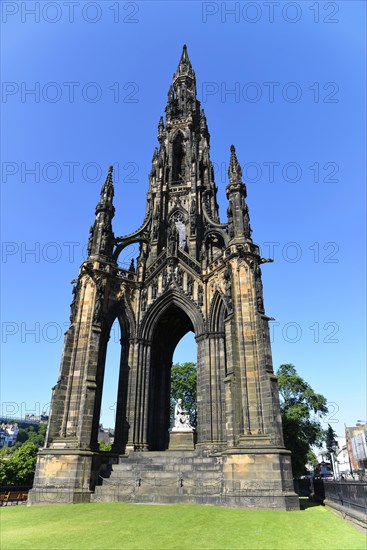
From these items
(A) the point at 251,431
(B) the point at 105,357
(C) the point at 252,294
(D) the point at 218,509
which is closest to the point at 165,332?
(B) the point at 105,357

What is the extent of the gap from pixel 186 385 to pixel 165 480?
78.2 ft

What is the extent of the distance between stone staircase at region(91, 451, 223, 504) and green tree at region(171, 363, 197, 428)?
69.0ft

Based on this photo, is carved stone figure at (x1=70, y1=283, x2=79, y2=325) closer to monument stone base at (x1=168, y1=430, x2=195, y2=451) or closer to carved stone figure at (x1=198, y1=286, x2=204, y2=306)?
carved stone figure at (x1=198, y1=286, x2=204, y2=306)

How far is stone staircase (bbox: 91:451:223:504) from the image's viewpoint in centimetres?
1441

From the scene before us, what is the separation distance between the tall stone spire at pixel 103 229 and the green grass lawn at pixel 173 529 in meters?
13.0

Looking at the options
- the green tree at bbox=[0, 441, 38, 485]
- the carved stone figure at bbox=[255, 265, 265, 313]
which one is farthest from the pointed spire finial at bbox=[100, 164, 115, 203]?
the green tree at bbox=[0, 441, 38, 485]

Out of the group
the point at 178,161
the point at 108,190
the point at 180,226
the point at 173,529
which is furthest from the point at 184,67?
Result: the point at 173,529

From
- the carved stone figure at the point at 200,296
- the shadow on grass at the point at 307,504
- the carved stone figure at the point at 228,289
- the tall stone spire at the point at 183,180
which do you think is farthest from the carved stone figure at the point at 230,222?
the shadow on grass at the point at 307,504

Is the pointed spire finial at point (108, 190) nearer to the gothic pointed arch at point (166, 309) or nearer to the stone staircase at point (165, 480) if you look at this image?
the gothic pointed arch at point (166, 309)

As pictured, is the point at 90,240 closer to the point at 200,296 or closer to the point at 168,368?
the point at 200,296

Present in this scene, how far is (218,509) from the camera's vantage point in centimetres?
1280

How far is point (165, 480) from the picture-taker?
50.8ft

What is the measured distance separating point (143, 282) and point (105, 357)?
562cm

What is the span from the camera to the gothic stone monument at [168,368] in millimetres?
14898
